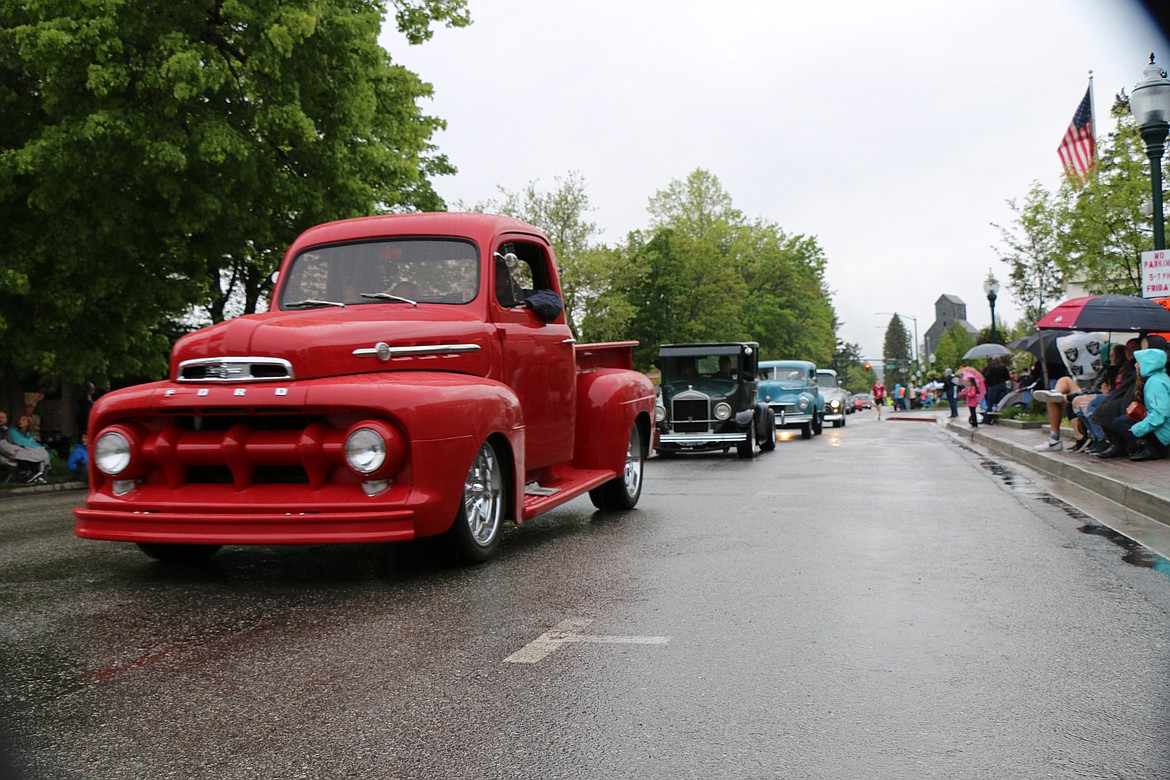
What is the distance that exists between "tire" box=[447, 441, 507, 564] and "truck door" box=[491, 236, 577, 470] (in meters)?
0.63

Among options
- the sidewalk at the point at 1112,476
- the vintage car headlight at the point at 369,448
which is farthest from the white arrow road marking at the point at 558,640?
the sidewalk at the point at 1112,476

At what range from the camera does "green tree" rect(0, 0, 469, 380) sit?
639 inches

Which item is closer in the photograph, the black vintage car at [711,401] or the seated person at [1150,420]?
the seated person at [1150,420]

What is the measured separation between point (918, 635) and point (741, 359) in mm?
14561

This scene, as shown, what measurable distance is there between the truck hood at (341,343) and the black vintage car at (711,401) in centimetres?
1163

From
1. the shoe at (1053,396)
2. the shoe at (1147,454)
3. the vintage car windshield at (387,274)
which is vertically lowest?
the shoe at (1147,454)

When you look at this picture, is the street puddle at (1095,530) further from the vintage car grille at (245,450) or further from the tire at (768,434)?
the tire at (768,434)

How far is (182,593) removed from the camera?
5656 millimetres

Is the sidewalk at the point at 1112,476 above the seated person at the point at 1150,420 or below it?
below

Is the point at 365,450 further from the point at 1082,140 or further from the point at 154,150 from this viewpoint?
the point at 1082,140

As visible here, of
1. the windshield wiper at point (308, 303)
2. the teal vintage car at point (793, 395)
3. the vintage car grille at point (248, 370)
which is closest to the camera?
the vintage car grille at point (248, 370)

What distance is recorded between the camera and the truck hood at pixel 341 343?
585 cm

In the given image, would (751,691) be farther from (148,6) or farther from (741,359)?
(148,6)

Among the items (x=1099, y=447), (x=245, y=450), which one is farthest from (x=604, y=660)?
(x=1099, y=447)
